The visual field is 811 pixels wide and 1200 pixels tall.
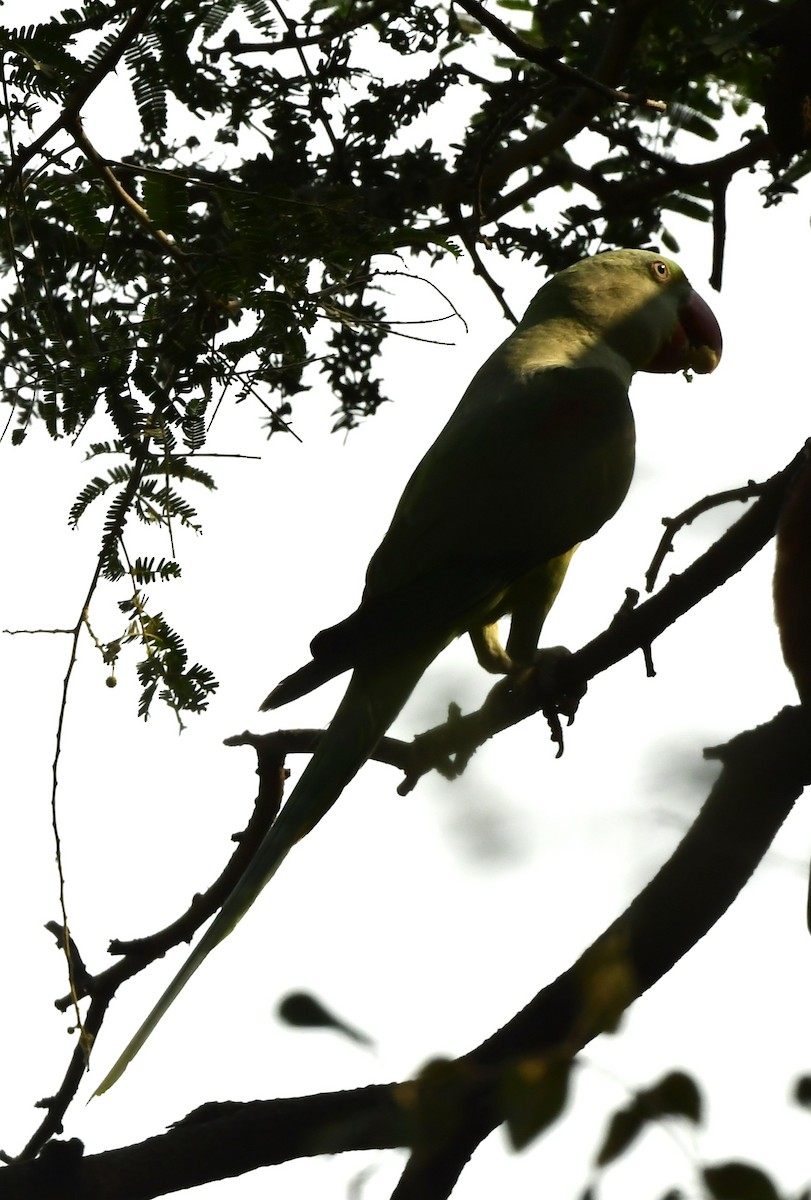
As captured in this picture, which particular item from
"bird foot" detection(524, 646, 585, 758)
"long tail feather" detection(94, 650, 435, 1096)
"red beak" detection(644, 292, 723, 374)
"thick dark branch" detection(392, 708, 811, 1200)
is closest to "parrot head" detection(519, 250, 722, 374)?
"red beak" detection(644, 292, 723, 374)

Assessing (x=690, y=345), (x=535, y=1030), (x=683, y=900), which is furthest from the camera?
(x=690, y=345)

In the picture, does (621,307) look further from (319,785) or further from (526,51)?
(319,785)

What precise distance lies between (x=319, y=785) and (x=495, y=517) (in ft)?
3.30

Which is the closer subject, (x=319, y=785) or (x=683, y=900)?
(x=683, y=900)

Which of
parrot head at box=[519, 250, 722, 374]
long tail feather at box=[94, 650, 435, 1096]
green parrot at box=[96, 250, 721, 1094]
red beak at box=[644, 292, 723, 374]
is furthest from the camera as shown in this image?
red beak at box=[644, 292, 723, 374]

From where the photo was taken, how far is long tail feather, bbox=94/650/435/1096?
8.26 ft

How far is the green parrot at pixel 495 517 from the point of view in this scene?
9.36ft

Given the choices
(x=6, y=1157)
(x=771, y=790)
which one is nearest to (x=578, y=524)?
(x=771, y=790)

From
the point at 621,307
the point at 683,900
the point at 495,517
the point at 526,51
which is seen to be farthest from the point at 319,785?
the point at 621,307

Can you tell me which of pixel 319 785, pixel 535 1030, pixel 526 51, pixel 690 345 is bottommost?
pixel 535 1030

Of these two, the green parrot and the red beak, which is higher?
the red beak

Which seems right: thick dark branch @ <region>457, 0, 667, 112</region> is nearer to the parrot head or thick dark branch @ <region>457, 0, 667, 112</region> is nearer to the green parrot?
the green parrot

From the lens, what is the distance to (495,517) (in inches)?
132

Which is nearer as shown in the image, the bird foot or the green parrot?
the green parrot
